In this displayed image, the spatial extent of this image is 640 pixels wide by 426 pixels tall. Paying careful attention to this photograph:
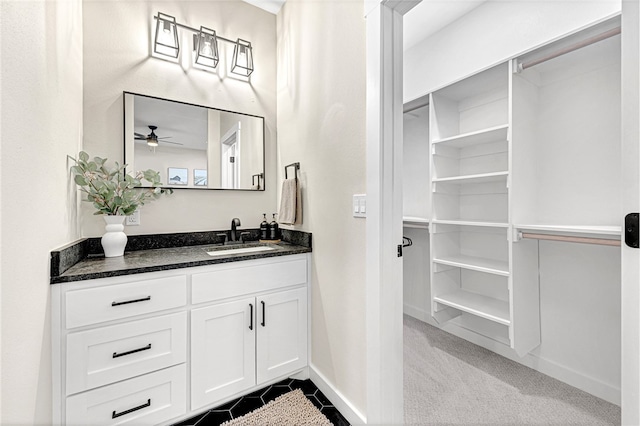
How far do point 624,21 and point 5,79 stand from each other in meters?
1.74

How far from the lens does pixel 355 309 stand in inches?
60.5

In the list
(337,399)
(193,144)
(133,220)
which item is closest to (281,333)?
(337,399)

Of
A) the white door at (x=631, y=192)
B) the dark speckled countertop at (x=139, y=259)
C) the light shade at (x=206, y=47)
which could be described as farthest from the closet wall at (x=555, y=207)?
the light shade at (x=206, y=47)

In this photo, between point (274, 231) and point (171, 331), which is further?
point (274, 231)

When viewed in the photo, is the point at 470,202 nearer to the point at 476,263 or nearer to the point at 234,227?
the point at 476,263

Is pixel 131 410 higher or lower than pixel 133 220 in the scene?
lower

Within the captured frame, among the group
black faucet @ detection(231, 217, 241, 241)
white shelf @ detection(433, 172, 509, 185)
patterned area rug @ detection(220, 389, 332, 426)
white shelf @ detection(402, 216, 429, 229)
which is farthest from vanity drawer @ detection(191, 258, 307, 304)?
white shelf @ detection(433, 172, 509, 185)

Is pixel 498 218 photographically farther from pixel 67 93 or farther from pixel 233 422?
pixel 67 93

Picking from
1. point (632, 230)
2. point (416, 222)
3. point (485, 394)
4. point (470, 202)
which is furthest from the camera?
point (416, 222)

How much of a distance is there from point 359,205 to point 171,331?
115 centimetres

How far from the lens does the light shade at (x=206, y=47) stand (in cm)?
205

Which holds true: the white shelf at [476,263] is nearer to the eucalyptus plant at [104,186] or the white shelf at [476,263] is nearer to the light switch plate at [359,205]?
the light switch plate at [359,205]

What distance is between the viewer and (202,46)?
6.75 feet

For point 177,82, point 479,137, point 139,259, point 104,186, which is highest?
point 177,82
